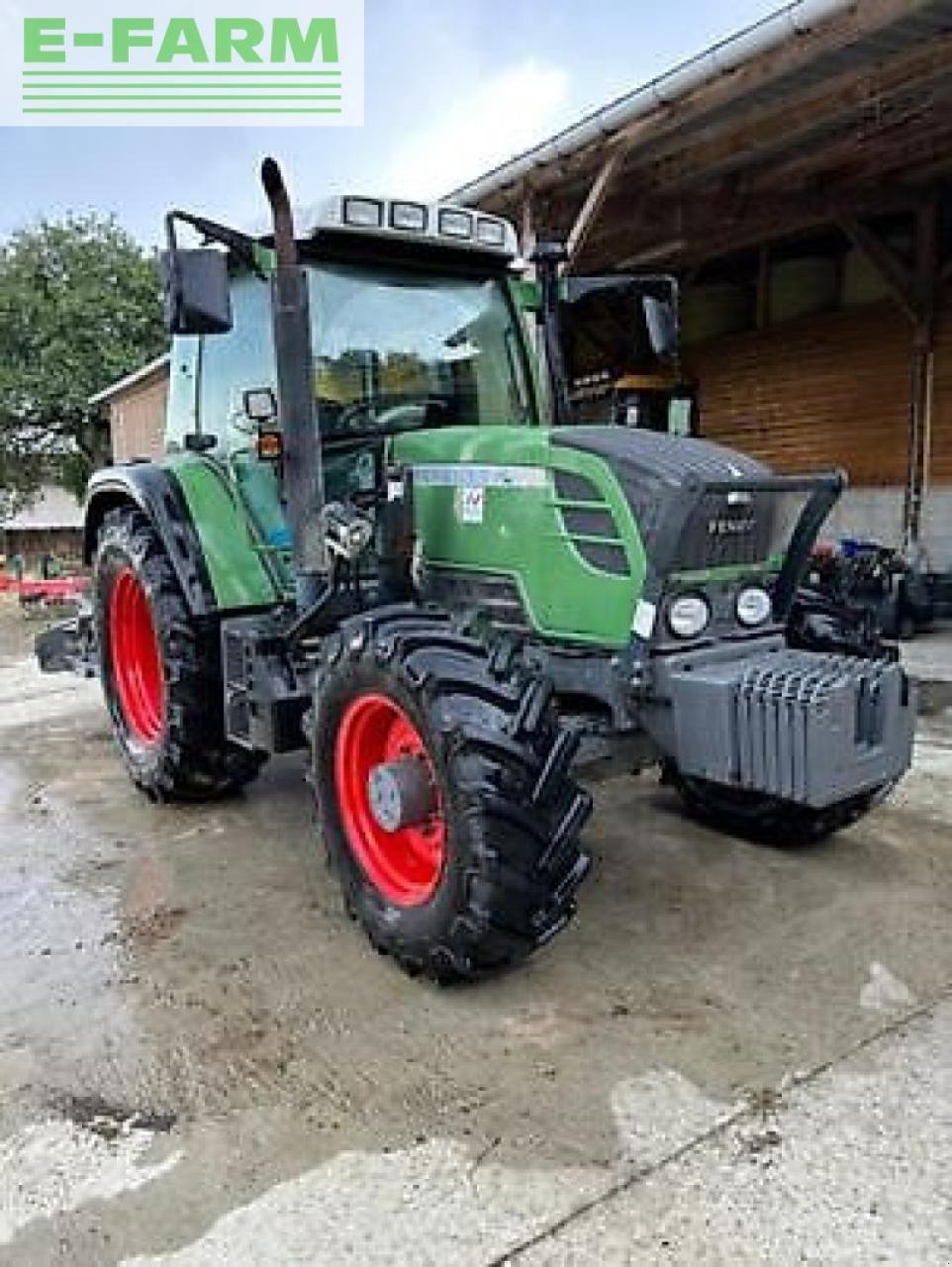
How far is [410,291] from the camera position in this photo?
11.4 ft

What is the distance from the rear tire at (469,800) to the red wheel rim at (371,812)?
0.01 meters

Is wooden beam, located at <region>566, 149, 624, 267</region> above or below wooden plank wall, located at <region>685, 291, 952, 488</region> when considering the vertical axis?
above

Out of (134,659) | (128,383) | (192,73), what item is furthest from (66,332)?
(134,659)

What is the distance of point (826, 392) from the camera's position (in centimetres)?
926

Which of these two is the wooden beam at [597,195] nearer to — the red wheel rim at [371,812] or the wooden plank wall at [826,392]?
the wooden plank wall at [826,392]

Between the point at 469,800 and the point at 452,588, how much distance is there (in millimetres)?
940

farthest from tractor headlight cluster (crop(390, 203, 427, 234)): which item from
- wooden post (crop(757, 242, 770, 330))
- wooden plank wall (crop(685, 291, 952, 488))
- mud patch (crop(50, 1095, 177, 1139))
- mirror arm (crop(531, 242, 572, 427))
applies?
wooden post (crop(757, 242, 770, 330))

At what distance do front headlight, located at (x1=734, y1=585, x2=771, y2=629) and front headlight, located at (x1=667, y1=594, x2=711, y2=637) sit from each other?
0.51ft

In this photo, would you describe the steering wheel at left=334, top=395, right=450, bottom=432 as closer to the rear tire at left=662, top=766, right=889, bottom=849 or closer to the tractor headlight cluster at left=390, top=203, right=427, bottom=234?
the tractor headlight cluster at left=390, top=203, right=427, bottom=234

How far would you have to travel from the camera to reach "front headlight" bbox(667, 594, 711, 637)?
2.66 m

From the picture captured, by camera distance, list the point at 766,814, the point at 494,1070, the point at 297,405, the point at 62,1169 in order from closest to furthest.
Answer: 1. the point at 62,1169
2. the point at 494,1070
3. the point at 297,405
4. the point at 766,814

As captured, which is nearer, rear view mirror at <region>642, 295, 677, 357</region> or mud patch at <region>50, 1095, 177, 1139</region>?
mud patch at <region>50, 1095, 177, 1139</region>

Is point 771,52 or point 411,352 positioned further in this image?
point 771,52

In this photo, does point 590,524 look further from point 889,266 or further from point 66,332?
point 66,332
